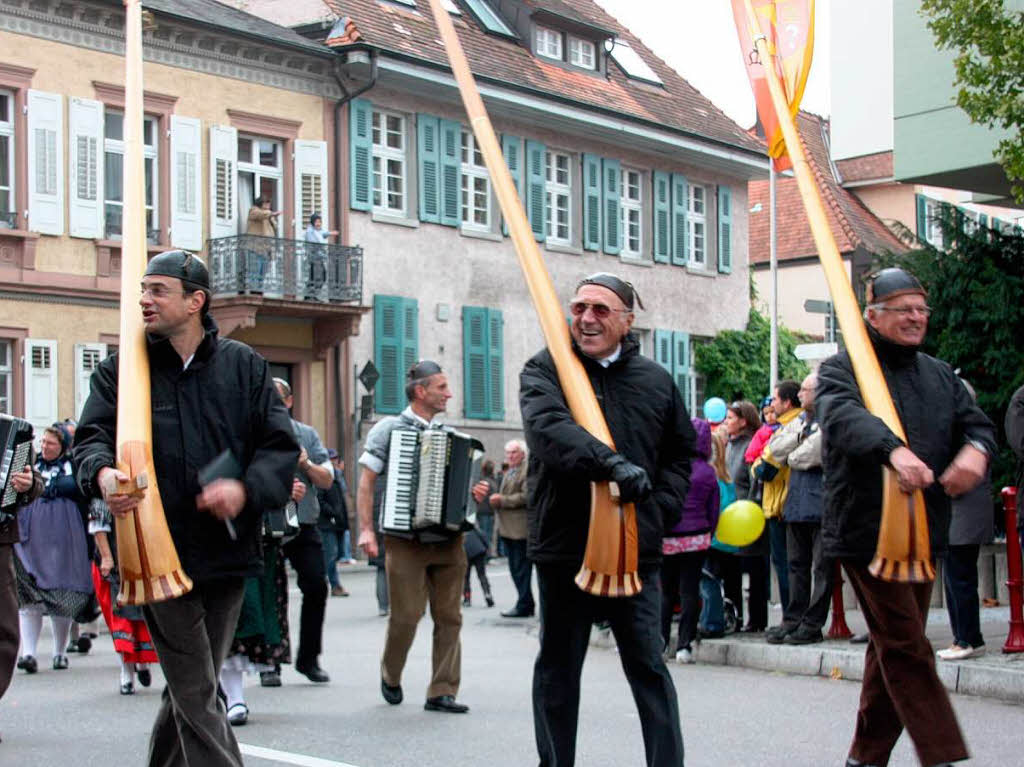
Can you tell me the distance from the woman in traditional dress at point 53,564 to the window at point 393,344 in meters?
18.4

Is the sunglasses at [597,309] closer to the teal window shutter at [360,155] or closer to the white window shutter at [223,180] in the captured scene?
the white window shutter at [223,180]

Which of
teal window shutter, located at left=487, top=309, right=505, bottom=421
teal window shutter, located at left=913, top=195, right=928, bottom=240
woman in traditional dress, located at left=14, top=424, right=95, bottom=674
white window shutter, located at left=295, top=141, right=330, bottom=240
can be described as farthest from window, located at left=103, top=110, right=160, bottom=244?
teal window shutter, located at left=913, top=195, right=928, bottom=240

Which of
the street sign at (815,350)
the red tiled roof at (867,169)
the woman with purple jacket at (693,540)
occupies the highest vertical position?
the red tiled roof at (867,169)

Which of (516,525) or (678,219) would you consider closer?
(516,525)

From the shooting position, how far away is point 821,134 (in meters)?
56.3

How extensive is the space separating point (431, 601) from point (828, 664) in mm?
3139

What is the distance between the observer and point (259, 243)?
29562 millimetres

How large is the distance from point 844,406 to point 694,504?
19.8 ft

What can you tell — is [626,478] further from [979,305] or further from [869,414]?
[979,305]

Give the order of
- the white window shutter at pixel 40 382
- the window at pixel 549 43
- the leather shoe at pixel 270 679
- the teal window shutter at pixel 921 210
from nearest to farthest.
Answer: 1. the leather shoe at pixel 270 679
2. the white window shutter at pixel 40 382
3. the window at pixel 549 43
4. the teal window shutter at pixel 921 210

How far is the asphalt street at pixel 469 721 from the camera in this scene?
8.59 m

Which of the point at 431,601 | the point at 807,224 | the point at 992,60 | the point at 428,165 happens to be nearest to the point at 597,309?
the point at 431,601

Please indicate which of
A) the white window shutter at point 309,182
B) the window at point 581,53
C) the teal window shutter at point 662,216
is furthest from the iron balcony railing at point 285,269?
the window at point 581,53

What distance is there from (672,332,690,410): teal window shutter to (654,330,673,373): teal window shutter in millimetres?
190
